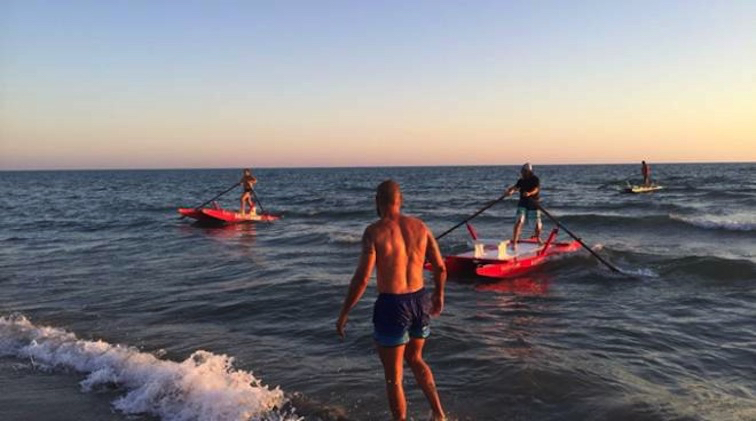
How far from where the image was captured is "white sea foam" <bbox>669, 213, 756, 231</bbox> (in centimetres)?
2028

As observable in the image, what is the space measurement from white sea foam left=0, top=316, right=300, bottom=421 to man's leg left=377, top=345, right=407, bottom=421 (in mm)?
999

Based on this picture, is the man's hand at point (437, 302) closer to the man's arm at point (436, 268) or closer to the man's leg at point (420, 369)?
the man's arm at point (436, 268)

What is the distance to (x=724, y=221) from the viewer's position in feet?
74.5

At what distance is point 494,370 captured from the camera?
252 inches

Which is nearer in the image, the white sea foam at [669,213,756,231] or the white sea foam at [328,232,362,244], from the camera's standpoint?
the white sea foam at [328,232,362,244]

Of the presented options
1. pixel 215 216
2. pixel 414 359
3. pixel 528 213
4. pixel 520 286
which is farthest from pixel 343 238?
pixel 414 359

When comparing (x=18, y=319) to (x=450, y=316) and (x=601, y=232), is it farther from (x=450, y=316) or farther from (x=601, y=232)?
(x=601, y=232)

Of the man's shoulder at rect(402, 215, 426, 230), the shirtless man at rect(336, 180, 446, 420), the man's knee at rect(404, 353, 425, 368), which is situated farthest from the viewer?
the man's knee at rect(404, 353, 425, 368)

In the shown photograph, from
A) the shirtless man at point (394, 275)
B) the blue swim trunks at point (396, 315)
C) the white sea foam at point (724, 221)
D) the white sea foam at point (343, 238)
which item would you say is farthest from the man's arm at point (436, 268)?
the white sea foam at point (724, 221)

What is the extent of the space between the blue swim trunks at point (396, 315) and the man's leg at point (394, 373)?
0.07 meters

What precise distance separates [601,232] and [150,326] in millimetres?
16920

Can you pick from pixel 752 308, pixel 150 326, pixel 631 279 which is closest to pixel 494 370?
pixel 150 326

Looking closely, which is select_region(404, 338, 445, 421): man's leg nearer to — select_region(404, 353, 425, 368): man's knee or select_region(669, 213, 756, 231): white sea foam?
select_region(404, 353, 425, 368): man's knee

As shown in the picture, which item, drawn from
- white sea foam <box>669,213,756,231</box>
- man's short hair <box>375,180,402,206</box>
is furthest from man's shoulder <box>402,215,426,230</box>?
white sea foam <box>669,213,756,231</box>
